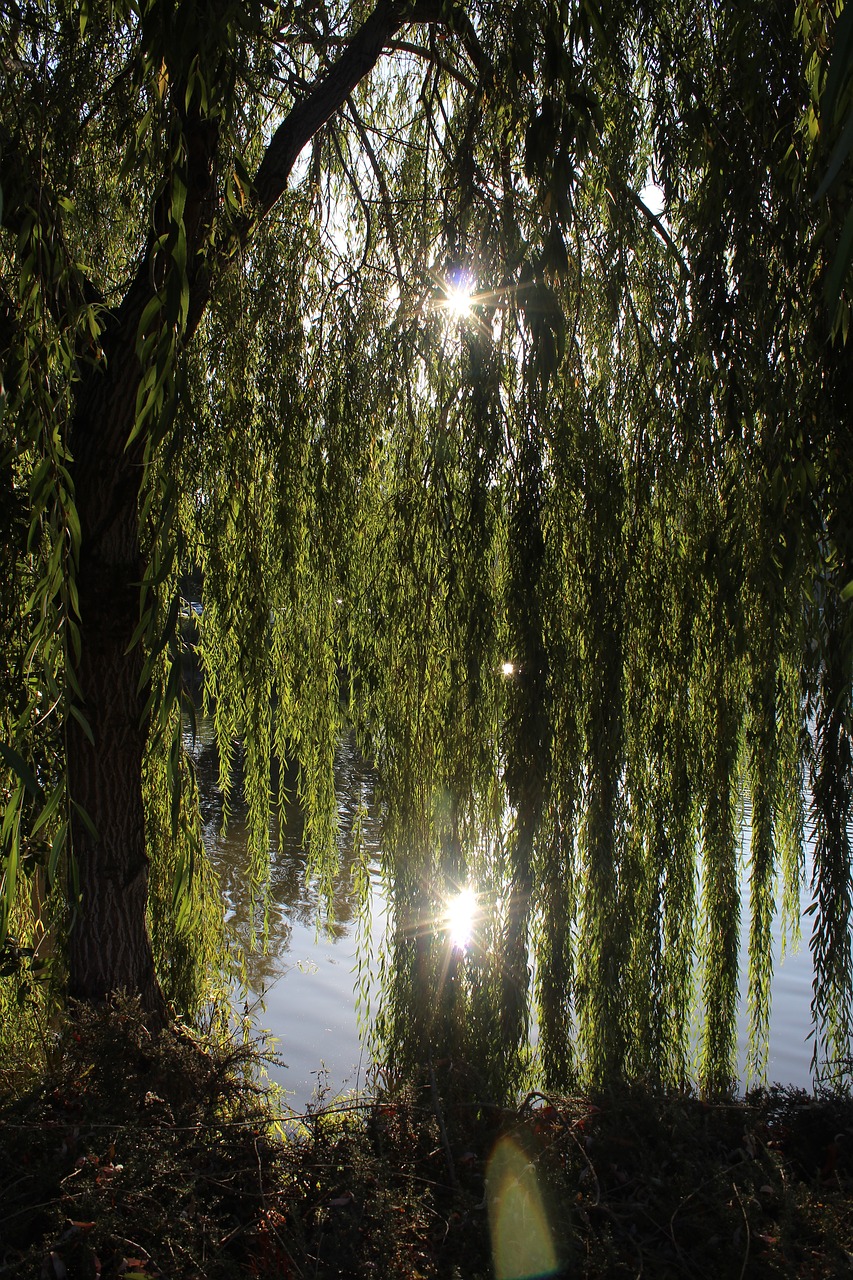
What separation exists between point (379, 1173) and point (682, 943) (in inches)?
51.9

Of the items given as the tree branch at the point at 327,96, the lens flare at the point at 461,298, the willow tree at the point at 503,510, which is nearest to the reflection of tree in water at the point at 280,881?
the willow tree at the point at 503,510

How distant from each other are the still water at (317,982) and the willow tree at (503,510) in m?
0.76

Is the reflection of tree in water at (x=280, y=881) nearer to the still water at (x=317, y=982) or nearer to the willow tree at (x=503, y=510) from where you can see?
the still water at (x=317, y=982)

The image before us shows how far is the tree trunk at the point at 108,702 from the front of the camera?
2654mm

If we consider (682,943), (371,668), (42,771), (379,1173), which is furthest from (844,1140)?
(42,771)

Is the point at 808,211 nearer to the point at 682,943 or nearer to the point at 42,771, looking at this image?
the point at 682,943

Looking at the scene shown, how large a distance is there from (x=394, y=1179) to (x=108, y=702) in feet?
4.70

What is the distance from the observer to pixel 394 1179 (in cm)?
209

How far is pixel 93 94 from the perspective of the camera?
107 inches

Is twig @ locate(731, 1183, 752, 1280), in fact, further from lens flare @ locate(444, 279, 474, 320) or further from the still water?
lens flare @ locate(444, 279, 474, 320)

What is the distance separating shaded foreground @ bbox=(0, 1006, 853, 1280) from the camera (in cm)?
176

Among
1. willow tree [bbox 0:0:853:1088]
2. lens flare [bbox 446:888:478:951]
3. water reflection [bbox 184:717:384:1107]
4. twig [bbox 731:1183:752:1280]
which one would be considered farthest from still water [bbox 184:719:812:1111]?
twig [bbox 731:1183:752:1280]

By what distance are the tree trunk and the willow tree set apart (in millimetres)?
11

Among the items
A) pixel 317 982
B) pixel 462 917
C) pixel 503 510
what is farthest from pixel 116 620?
pixel 317 982
